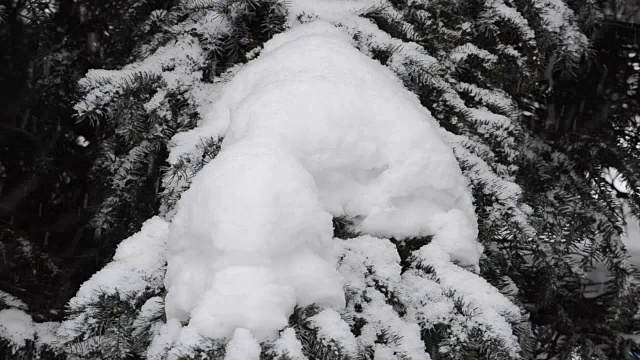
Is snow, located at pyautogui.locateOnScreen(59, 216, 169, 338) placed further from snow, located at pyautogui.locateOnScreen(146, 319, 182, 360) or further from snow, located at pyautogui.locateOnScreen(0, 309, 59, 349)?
snow, located at pyautogui.locateOnScreen(0, 309, 59, 349)

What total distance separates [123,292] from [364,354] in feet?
1.70

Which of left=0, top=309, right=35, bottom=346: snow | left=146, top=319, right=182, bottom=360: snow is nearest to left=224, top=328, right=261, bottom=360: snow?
left=146, top=319, right=182, bottom=360: snow

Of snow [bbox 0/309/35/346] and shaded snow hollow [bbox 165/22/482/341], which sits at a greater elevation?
shaded snow hollow [bbox 165/22/482/341]

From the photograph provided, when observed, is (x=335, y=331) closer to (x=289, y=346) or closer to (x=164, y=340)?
(x=289, y=346)

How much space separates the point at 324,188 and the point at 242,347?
0.48m

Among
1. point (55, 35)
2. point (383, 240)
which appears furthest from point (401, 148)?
point (55, 35)

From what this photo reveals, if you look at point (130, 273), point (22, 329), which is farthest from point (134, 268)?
point (22, 329)

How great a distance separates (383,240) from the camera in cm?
137

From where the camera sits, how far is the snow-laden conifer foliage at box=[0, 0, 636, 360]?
1114 millimetres

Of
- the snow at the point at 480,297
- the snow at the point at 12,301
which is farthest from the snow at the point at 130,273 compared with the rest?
the snow at the point at 12,301

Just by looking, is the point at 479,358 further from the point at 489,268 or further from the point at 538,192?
the point at 538,192

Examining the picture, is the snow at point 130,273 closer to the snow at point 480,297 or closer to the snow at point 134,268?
the snow at point 134,268

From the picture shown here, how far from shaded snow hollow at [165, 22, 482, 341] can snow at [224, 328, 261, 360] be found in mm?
14

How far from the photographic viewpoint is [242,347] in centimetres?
100
